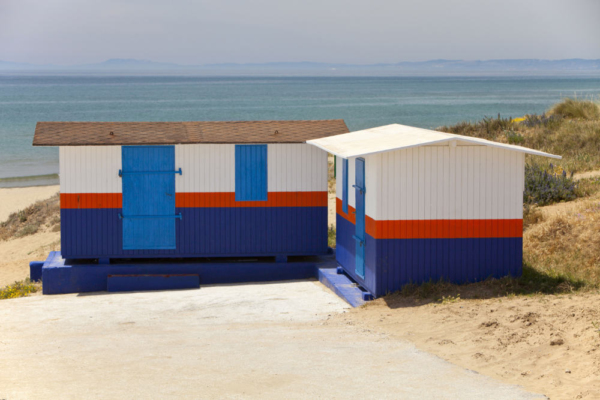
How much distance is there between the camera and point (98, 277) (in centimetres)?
1157

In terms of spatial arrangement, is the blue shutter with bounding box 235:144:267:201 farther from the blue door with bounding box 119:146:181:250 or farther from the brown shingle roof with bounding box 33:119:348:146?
the blue door with bounding box 119:146:181:250

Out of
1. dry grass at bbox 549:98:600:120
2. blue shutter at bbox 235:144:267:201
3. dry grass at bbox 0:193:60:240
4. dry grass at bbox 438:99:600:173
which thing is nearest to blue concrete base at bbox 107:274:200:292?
blue shutter at bbox 235:144:267:201

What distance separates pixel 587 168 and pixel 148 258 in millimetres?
10673

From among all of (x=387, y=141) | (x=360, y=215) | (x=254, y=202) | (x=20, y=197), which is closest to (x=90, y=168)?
(x=254, y=202)

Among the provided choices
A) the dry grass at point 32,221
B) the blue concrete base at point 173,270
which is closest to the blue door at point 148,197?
the blue concrete base at point 173,270

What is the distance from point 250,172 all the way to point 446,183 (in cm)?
351

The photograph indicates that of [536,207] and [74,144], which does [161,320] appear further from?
[536,207]

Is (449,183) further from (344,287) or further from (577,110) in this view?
(577,110)

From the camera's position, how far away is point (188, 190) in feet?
38.2

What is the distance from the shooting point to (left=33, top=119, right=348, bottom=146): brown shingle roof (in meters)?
11.3

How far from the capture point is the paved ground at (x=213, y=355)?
6.07 meters

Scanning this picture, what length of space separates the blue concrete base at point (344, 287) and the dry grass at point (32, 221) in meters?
9.33

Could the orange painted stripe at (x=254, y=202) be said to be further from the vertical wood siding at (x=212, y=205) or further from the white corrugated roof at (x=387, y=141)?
the white corrugated roof at (x=387, y=141)

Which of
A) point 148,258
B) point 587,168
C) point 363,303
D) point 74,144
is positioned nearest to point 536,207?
point 587,168
